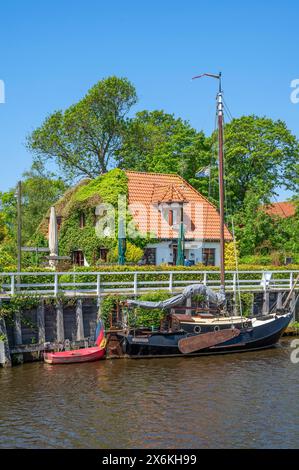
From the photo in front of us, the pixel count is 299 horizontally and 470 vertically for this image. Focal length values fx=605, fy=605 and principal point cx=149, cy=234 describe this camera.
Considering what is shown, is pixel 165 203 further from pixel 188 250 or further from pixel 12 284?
pixel 12 284

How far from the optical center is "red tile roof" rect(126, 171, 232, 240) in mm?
40031

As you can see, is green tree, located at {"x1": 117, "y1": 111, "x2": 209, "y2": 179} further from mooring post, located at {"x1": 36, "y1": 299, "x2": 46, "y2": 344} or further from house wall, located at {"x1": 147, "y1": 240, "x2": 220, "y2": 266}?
mooring post, located at {"x1": 36, "y1": 299, "x2": 46, "y2": 344}

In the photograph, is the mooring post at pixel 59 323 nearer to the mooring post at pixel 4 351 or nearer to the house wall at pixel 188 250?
the mooring post at pixel 4 351

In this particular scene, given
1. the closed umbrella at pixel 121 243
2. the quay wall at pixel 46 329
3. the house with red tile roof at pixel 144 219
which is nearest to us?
the quay wall at pixel 46 329

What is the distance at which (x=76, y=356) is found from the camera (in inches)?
971

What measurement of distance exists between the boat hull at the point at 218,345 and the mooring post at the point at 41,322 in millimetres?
3468

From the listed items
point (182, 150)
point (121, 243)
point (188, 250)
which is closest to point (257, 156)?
point (182, 150)

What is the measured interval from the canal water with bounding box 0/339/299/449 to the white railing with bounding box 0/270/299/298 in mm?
3735

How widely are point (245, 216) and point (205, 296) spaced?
2100cm

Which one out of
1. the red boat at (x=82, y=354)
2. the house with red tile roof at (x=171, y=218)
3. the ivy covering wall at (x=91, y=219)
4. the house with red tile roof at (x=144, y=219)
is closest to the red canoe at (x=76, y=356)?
the red boat at (x=82, y=354)

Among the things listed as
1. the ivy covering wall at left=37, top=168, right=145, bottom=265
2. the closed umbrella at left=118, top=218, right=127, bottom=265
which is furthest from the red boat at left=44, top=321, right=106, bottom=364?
the ivy covering wall at left=37, top=168, right=145, bottom=265

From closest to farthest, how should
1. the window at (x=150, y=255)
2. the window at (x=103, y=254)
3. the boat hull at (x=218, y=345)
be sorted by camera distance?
the boat hull at (x=218, y=345) < the window at (x=103, y=254) < the window at (x=150, y=255)

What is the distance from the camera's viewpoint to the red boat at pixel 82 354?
959 inches

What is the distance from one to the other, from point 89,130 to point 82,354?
34.8m
